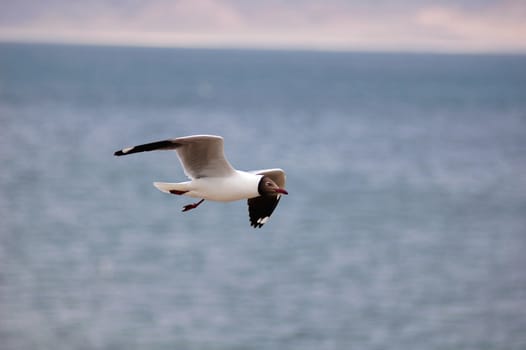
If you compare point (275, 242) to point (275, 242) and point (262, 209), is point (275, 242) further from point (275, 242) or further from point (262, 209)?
point (262, 209)

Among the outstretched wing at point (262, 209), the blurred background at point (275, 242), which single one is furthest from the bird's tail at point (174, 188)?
the blurred background at point (275, 242)

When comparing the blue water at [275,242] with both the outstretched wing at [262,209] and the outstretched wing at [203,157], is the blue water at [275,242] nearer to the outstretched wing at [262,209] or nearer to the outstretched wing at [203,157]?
the outstretched wing at [262,209]

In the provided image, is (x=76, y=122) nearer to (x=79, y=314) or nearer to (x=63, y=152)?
(x=63, y=152)

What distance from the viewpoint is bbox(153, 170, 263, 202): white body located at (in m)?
12.1

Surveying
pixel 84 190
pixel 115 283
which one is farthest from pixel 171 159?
pixel 115 283

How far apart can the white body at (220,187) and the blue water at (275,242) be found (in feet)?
84.7

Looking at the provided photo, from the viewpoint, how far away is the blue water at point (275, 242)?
1613 inches

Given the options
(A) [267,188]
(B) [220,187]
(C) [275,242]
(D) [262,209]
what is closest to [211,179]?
(B) [220,187]

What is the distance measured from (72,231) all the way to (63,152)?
33072 millimetres

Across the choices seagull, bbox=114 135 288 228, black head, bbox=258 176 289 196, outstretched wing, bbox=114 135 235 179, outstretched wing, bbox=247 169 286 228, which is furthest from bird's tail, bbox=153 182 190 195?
outstretched wing, bbox=247 169 286 228

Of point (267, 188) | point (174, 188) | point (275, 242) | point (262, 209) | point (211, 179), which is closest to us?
point (174, 188)

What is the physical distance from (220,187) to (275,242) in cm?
4260

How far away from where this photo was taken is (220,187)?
1217cm

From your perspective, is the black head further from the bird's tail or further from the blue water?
the blue water
